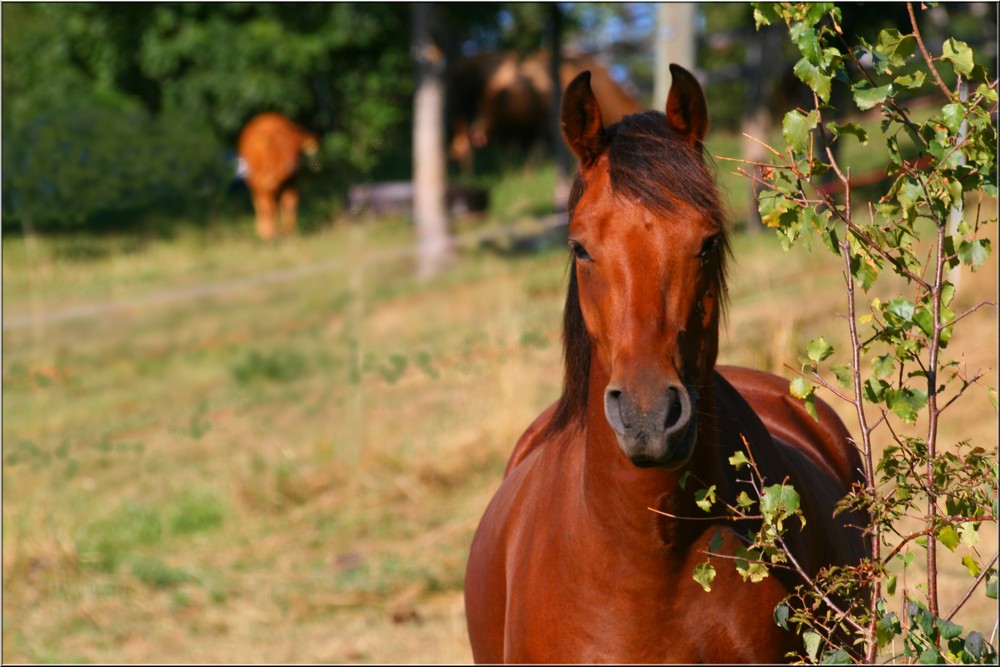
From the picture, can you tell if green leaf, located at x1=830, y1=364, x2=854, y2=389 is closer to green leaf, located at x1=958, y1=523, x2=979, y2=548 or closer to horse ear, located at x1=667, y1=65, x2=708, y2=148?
green leaf, located at x1=958, y1=523, x2=979, y2=548

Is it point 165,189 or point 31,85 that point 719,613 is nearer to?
point 165,189

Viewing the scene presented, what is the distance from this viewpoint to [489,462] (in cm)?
821

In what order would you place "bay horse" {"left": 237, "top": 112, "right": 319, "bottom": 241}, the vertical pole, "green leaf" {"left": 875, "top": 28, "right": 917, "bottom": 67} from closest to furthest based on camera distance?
"green leaf" {"left": 875, "top": 28, "right": 917, "bottom": 67}, the vertical pole, "bay horse" {"left": 237, "top": 112, "right": 319, "bottom": 241}

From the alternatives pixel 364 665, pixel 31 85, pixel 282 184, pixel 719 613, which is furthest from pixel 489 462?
pixel 31 85

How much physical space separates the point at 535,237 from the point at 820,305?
3.69m

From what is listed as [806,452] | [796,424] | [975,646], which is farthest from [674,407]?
[796,424]

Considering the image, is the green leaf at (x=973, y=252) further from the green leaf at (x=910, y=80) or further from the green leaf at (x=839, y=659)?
the green leaf at (x=839, y=659)

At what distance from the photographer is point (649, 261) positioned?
237cm

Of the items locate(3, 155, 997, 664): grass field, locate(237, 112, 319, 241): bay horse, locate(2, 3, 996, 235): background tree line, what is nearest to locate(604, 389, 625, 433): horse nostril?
locate(3, 155, 997, 664): grass field

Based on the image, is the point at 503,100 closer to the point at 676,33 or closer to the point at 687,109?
the point at 676,33

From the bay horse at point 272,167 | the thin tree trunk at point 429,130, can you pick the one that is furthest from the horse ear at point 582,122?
the thin tree trunk at point 429,130

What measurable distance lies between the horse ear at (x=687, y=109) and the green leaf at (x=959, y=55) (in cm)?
54

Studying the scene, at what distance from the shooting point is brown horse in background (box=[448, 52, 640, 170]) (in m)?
24.8

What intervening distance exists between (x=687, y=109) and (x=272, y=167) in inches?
517
